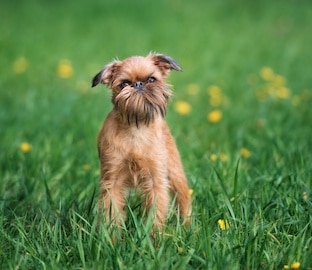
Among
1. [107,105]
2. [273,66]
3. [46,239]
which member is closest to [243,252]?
[46,239]

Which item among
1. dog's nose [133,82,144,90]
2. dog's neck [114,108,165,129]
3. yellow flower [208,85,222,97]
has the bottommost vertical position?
yellow flower [208,85,222,97]

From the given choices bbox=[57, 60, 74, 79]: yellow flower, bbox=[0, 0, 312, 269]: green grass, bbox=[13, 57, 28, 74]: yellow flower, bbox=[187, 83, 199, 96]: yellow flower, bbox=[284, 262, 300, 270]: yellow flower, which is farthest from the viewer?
bbox=[13, 57, 28, 74]: yellow flower

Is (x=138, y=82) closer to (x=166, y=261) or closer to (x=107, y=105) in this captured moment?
(x=166, y=261)

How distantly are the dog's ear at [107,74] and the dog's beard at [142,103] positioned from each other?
0.18m

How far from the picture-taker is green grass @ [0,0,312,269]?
3527mm

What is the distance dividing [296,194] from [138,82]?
1351 mm

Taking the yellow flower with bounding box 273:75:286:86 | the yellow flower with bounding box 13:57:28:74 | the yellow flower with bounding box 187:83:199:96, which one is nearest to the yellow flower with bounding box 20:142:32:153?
the yellow flower with bounding box 187:83:199:96

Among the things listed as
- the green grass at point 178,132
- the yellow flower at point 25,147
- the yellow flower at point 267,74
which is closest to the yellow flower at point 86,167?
the green grass at point 178,132

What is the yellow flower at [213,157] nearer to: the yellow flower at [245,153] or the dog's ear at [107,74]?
the yellow flower at [245,153]

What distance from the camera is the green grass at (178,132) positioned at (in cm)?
353

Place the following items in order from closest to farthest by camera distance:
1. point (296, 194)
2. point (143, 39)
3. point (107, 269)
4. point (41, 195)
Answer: point (107, 269) < point (296, 194) < point (41, 195) < point (143, 39)

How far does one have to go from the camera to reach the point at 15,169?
5.38 meters

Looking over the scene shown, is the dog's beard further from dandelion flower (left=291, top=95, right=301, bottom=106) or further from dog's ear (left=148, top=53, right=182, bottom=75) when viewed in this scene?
dandelion flower (left=291, top=95, right=301, bottom=106)

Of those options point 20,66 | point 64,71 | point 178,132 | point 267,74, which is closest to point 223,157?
point 178,132
